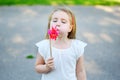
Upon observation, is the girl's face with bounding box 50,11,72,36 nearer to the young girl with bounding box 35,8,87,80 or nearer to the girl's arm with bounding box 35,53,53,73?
the young girl with bounding box 35,8,87,80

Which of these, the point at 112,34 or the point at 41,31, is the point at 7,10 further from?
the point at 112,34

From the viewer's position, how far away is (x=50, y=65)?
2.48m

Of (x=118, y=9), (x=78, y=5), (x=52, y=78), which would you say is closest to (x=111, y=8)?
(x=118, y=9)

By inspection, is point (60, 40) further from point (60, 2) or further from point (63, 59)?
point (60, 2)

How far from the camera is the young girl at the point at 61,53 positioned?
2.57m

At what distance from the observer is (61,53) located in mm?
2586

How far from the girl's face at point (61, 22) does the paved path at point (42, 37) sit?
220 cm

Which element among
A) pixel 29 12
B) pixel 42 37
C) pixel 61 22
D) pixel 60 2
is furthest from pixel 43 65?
pixel 60 2

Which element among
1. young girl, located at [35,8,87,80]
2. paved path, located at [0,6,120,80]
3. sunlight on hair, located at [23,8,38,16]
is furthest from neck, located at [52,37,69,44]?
sunlight on hair, located at [23,8,38,16]

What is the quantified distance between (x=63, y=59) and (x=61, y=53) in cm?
5

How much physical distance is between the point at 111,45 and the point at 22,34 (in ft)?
5.77

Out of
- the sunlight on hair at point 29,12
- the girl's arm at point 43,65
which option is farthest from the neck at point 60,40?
the sunlight on hair at point 29,12

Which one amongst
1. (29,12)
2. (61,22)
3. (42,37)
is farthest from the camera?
(29,12)

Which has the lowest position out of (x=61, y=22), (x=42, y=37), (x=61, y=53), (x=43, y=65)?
(x=42, y=37)
